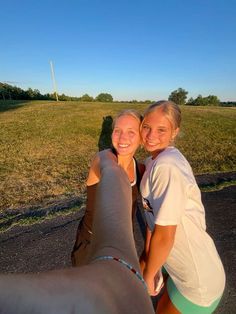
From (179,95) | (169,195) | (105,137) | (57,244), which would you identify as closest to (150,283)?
(169,195)

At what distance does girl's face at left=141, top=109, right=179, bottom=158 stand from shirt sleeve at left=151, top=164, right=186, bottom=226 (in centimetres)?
43

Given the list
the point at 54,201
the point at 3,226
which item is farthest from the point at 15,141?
the point at 3,226

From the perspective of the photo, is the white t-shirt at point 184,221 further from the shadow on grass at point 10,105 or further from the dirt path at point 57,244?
the shadow on grass at point 10,105

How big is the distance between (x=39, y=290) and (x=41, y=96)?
189 ft

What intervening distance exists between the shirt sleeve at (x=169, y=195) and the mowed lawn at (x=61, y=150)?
3.10 ft

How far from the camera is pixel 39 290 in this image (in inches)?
19.3

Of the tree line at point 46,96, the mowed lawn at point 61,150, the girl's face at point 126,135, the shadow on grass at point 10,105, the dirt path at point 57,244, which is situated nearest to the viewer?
the girl's face at point 126,135

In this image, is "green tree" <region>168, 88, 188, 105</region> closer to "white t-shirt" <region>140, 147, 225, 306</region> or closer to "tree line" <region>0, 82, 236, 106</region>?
"tree line" <region>0, 82, 236, 106</region>

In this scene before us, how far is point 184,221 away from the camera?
63.2 inches

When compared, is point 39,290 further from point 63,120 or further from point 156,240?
point 63,120

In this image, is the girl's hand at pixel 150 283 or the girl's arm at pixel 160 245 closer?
the girl's arm at pixel 160 245

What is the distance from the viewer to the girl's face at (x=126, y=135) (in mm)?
2352

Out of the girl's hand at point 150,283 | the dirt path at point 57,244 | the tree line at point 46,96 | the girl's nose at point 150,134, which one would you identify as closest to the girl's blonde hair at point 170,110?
the girl's nose at point 150,134

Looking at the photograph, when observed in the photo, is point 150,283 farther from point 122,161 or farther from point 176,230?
point 122,161
